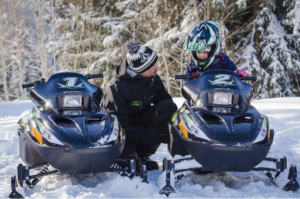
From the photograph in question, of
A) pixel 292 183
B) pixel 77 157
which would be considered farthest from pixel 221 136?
pixel 77 157

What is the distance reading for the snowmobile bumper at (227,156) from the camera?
204 cm

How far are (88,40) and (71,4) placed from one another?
243 cm

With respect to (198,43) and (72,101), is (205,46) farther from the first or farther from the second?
(72,101)

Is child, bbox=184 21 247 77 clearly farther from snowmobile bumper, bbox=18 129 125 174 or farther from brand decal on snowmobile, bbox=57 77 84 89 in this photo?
snowmobile bumper, bbox=18 129 125 174

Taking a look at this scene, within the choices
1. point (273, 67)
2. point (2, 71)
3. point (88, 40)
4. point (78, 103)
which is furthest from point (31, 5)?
point (78, 103)

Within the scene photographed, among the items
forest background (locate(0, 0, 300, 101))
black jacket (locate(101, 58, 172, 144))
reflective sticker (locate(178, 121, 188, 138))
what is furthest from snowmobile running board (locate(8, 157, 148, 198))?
forest background (locate(0, 0, 300, 101))

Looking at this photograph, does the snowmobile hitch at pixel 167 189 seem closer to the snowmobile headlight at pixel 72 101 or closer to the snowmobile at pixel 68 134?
the snowmobile at pixel 68 134

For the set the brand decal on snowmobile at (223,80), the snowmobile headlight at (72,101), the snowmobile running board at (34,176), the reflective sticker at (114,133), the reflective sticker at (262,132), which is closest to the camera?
the snowmobile running board at (34,176)

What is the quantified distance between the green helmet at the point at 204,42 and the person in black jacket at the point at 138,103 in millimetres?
448

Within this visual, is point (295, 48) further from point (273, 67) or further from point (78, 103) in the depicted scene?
point (78, 103)

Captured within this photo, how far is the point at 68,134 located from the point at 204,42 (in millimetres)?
1833

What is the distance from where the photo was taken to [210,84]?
2.46 meters

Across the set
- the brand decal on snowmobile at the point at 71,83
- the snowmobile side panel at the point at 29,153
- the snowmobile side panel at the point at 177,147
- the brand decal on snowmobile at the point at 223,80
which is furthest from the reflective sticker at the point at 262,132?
the snowmobile side panel at the point at 29,153

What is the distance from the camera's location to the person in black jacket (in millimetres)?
2938
